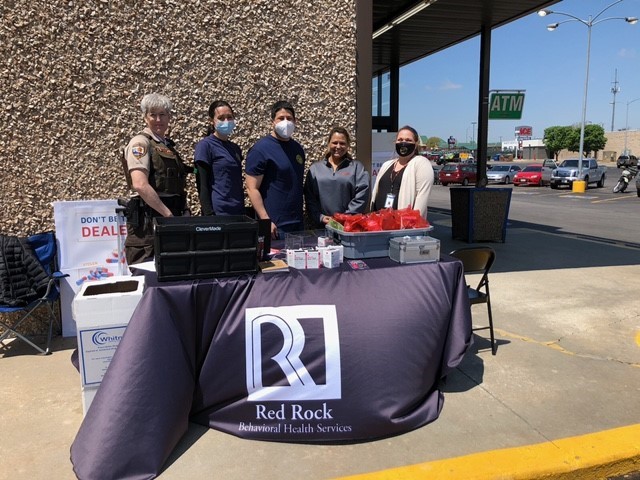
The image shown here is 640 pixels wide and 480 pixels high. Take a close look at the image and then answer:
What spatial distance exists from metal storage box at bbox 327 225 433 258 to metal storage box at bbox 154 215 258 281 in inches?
26.0

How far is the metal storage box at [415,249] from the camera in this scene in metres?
3.09

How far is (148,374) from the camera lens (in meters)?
2.54

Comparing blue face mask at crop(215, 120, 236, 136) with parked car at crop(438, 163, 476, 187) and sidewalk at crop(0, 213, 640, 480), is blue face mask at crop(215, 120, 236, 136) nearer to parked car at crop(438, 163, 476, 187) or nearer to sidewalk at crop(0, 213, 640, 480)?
sidewalk at crop(0, 213, 640, 480)

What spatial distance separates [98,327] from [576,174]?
27969mm

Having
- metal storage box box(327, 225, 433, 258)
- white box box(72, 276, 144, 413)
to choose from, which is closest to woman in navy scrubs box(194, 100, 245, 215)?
metal storage box box(327, 225, 433, 258)

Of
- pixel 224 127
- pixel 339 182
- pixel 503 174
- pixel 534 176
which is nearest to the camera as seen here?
pixel 224 127

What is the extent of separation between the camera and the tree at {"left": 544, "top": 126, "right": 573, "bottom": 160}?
3184 inches

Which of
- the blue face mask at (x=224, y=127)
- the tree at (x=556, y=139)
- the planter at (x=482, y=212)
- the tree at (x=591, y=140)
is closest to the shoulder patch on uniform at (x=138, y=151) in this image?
the blue face mask at (x=224, y=127)

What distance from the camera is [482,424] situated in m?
2.96

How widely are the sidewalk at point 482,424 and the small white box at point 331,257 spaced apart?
1055 millimetres

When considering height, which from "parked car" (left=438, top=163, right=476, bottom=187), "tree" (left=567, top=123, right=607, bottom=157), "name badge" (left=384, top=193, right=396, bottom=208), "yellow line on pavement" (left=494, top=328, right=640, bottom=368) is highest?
"tree" (left=567, top=123, right=607, bottom=157)

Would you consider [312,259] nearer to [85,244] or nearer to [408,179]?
[408,179]

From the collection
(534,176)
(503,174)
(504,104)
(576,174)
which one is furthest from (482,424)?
(503,174)

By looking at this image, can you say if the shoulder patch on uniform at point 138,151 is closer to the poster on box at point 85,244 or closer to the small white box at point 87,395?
the poster on box at point 85,244
